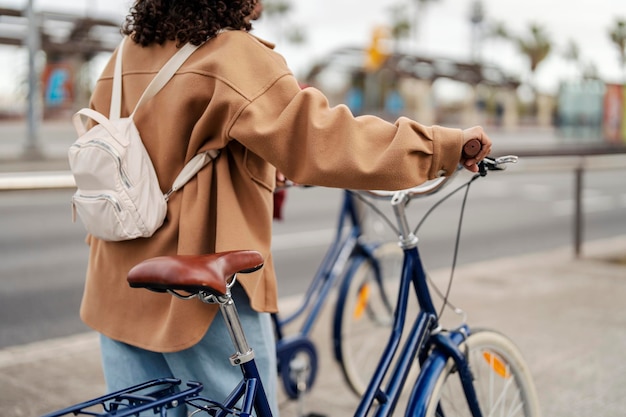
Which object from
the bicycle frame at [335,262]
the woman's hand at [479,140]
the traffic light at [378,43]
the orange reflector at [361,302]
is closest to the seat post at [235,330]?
the woman's hand at [479,140]

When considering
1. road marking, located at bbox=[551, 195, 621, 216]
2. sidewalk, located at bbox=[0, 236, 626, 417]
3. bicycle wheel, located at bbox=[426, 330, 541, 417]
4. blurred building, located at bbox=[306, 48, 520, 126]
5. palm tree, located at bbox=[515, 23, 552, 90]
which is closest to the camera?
bicycle wheel, located at bbox=[426, 330, 541, 417]

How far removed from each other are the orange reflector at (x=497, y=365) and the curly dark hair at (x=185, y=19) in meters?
1.32

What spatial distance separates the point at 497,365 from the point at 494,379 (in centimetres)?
7

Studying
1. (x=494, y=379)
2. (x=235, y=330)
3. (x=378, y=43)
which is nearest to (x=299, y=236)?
(x=494, y=379)

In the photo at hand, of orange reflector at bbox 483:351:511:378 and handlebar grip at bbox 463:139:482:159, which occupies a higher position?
handlebar grip at bbox 463:139:482:159

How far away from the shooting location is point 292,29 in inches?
3157

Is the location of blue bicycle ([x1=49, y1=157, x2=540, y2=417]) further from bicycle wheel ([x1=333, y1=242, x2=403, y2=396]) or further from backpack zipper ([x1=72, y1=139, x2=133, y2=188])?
bicycle wheel ([x1=333, y1=242, x2=403, y2=396])

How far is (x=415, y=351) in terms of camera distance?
2.30 meters

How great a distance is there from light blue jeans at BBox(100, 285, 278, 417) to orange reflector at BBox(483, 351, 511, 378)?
818 mm

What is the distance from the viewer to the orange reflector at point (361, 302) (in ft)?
12.6

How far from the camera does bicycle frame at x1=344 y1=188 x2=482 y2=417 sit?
87.6 inches

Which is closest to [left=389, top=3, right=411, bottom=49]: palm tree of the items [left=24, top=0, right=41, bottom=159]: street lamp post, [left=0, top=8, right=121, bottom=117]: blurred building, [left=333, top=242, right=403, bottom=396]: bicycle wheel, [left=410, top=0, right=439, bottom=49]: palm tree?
[left=410, top=0, right=439, bottom=49]: palm tree

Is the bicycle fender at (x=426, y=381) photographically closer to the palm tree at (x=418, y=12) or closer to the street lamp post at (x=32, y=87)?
the street lamp post at (x=32, y=87)

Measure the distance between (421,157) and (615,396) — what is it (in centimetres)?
240
